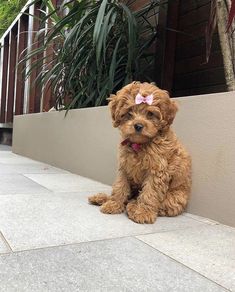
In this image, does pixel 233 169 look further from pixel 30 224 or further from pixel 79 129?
pixel 79 129

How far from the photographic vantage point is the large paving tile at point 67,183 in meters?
3.78

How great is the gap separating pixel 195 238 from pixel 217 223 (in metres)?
0.44

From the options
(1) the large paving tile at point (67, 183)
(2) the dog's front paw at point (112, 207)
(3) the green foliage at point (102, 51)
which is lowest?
(1) the large paving tile at point (67, 183)

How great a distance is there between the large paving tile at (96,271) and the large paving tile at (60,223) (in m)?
0.18

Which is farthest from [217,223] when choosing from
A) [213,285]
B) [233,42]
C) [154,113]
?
[233,42]

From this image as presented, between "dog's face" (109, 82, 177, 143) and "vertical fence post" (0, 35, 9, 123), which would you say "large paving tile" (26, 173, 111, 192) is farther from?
"vertical fence post" (0, 35, 9, 123)

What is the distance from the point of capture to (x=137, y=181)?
2758 mm

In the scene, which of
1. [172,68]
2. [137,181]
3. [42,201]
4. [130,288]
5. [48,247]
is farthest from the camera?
[172,68]

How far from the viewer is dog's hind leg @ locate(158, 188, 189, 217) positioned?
9.07 feet

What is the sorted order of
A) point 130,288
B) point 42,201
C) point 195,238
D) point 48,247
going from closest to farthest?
point 130,288 → point 48,247 → point 195,238 → point 42,201

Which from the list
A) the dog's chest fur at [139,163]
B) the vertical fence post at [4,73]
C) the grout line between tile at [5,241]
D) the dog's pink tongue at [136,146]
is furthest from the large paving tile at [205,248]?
the vertical fence post at [4,73]

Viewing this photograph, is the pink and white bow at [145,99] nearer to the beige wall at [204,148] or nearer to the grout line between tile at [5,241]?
the beige wall at [204,148]

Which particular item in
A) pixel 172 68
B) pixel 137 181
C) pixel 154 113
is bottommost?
pixel 137 181

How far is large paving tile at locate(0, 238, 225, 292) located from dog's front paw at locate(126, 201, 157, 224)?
524 mm
